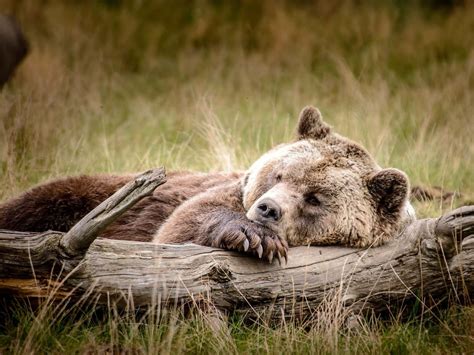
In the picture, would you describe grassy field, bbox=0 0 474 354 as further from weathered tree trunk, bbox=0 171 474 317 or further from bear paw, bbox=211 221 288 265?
bear paw, bbox=211 221 288 265

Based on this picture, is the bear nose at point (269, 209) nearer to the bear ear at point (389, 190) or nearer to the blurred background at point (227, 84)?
the bear ear at point (389, 190)

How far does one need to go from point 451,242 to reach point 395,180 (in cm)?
61

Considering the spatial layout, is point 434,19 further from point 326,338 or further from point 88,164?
point 326,338

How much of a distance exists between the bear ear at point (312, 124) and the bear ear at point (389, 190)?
635 millimetres

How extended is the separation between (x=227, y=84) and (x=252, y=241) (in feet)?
21.6

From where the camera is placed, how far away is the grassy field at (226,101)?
4000mm

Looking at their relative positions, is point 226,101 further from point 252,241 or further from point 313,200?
point 252,241

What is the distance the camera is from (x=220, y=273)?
408 cm

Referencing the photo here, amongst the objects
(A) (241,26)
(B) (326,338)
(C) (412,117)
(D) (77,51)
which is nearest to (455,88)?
(C) (412,117)

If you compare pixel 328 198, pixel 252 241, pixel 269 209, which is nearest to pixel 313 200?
pixel 328 198

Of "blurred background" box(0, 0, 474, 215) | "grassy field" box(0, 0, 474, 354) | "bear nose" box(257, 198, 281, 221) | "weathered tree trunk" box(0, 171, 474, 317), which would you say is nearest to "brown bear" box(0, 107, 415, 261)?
"bear nose" box(257, 198, 281, 221)

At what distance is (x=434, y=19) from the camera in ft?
42.2

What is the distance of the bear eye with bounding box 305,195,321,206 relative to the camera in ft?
15.2

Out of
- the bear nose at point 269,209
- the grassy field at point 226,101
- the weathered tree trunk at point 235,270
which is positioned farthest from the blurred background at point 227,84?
the bear nose at point 269,209
